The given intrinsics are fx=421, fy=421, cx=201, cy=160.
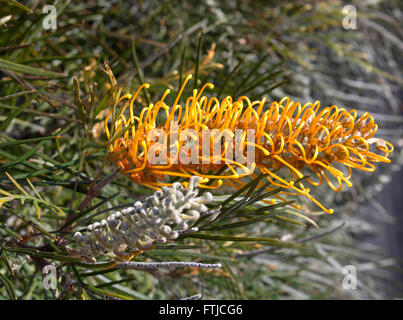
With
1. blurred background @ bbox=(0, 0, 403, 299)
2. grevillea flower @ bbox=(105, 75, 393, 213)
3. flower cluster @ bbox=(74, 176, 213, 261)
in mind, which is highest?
blurred background @ bbox=(0, 0, 403, 299)

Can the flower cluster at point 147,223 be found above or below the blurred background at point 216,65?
below

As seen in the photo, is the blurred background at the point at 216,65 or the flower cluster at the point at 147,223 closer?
the flower cluster at the point at 147,223

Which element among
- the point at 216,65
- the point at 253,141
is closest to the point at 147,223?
the point at 253,141

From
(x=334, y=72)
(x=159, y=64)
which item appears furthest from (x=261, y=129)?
(x=334, y=72)
